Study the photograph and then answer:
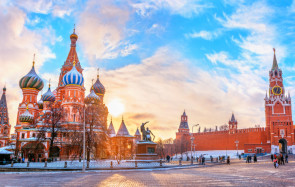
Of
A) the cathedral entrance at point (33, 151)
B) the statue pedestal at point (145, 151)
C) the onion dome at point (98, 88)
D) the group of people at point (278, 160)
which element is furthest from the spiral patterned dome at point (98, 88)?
the group of people at point (278, 160)

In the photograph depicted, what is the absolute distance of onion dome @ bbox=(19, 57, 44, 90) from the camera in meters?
58.0

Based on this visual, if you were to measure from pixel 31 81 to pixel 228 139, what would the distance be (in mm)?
67891

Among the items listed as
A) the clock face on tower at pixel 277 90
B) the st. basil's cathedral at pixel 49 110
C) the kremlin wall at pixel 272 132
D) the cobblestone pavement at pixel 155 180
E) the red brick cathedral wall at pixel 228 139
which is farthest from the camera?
the clock face on tower at pixel 277 90

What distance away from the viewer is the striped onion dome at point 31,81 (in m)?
58.0

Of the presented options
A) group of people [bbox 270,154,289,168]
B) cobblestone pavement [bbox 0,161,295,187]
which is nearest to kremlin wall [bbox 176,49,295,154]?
group of people [bbox 270,154,289,168]

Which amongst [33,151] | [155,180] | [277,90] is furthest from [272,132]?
[155,180]

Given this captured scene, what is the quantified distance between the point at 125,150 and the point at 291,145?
157 ft

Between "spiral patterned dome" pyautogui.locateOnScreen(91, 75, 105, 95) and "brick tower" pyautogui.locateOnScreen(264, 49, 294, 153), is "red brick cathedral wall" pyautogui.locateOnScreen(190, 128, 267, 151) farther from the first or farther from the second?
"spiral patterned dome" pyautogui.locateOnScreen(91, 75, 105, 95)

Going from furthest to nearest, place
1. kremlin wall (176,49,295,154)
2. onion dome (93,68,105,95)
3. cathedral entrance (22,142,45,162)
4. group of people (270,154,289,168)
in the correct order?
kremlin wall (176,49,295,154)
onion dome (93,68,105,95)
cathedral entrance (22,142,45,162)
group of people (270,154,289,168)

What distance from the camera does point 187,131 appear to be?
120 metres

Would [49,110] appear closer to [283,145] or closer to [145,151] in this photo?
[145,151]

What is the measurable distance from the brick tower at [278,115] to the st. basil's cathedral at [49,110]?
43851mm

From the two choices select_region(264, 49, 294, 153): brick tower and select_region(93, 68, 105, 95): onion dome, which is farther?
select_region(264, 49, 294, 153): brick tower

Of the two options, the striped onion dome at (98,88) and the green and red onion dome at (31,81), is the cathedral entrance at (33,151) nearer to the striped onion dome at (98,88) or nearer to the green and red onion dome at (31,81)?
the green and red onion dome at (31,81)
